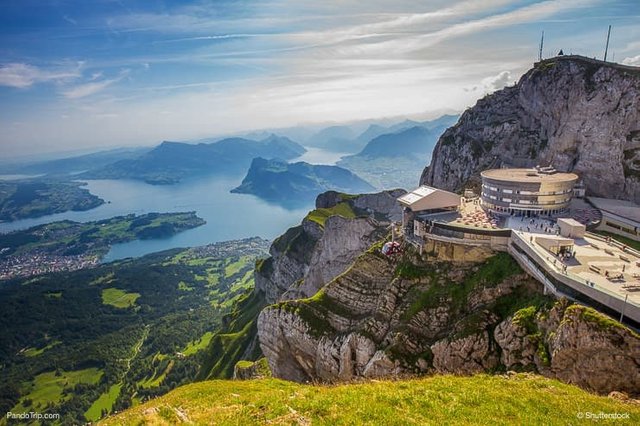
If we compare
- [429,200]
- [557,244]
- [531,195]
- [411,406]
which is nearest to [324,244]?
[429,200]

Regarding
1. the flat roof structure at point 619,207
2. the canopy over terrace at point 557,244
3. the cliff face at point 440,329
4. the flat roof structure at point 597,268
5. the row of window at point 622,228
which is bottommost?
the cliff face at point 440,329

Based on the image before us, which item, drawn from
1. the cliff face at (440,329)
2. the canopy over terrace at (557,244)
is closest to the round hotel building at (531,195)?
the cliff face at (440,329)

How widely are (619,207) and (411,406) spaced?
50.6m

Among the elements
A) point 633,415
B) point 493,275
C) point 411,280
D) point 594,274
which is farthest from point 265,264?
point 633,415

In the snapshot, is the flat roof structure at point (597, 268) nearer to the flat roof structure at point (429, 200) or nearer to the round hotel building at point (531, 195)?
the round hotel building at point (531, 195)

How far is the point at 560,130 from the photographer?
6850 centimetres

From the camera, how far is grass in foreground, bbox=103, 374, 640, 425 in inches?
701

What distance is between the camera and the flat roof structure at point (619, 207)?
47.6m

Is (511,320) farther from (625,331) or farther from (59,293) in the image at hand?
(59,293)

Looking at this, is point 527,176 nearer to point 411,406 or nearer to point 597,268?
point 597,268

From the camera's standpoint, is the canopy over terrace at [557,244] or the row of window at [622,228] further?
the row of window at [622,228]

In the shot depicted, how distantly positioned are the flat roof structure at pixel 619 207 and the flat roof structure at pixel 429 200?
21289 millimetres

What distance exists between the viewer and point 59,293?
192 meters

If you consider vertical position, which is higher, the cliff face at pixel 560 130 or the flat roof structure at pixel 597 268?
the cliff face at pixel 560 130
